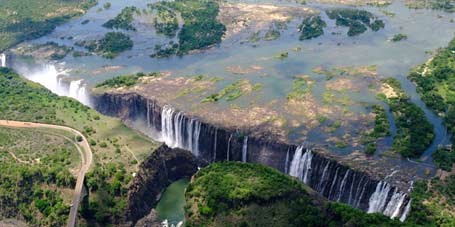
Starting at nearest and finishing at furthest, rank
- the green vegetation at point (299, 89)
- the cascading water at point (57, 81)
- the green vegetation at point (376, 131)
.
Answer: the green vegetation at point (376, 131) → the green vegetation at point (299, 89) → the cascading water at point (57, 81)

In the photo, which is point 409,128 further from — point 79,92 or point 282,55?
point 79,92

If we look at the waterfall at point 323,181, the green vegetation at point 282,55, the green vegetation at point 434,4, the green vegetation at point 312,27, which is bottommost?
the waterfall at point 323,181

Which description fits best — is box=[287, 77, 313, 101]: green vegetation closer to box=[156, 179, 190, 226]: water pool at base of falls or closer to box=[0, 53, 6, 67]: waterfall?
box=[156, 179, 190, 226]: water pool at base of falls

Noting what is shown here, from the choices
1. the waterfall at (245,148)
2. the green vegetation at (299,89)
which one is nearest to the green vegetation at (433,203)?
the waterfall at (245,148)

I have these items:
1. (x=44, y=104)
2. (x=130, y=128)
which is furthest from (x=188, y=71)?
(x=44, y=104)

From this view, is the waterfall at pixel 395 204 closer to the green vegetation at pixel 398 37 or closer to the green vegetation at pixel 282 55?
the green vegetation at pixel 282 55

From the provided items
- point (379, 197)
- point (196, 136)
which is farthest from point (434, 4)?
point (379, 197)
